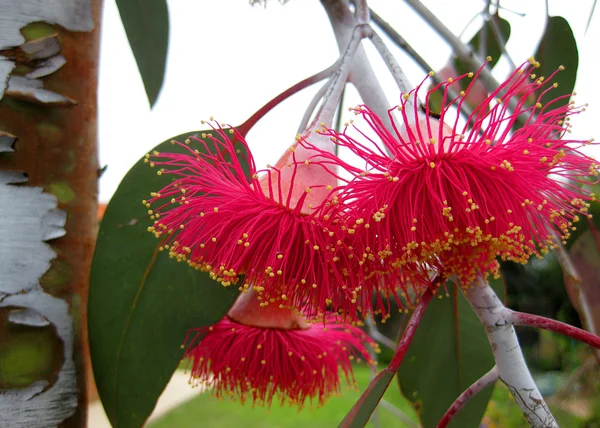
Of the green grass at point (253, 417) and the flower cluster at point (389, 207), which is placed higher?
the flower cluster at point (389, 207)

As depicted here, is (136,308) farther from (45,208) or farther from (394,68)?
(394,68)

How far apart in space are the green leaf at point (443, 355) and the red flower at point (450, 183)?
0.29m

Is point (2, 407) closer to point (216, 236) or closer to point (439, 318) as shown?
point (216, 236)

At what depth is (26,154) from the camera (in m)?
0.58

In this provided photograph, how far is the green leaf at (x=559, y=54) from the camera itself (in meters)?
0.88

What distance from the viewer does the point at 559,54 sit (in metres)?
0.89

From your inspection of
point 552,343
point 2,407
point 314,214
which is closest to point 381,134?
point 314,214

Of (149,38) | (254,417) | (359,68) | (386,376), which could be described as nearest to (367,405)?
(386,376)

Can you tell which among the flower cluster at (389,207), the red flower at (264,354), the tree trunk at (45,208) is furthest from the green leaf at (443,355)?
the tree trunk at (45,208)

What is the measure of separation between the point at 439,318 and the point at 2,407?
0.56 meters

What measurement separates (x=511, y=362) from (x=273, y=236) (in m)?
0.24

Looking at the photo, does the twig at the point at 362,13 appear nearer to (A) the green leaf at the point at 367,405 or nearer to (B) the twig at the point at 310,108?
(B) the twig at the point at 310,108

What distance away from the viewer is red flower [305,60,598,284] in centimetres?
48

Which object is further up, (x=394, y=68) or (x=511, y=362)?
(x=394, y=68)
